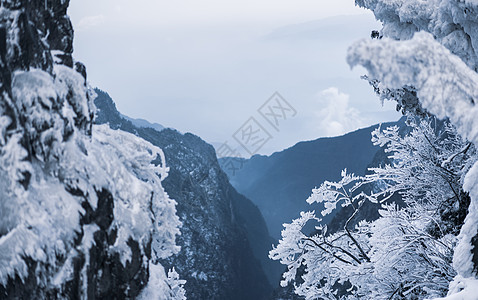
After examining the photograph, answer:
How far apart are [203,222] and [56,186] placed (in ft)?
116

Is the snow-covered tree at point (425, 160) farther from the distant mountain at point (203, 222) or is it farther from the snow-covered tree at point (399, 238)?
the distant mountain at point (203, 222)

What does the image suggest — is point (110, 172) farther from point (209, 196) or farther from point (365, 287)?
point (209, 196)

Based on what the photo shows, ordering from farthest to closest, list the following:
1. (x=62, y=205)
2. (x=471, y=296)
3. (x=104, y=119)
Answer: (x=104, y=119) → (x=62, y=205) → (x=471, y=296)

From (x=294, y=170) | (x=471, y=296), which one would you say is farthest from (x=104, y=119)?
(x=471, y=296)

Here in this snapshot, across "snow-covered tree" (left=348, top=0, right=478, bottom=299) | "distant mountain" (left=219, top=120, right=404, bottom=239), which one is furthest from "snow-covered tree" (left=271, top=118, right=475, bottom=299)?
"distant mountain" (left=219, top=120, right=404, bottom=239)

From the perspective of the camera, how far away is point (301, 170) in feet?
207

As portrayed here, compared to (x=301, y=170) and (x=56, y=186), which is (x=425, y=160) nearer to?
(x=56, y=186)

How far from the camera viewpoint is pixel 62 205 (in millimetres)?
3188

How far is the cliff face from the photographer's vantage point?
291 centimetres

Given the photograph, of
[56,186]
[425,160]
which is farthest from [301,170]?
[56,186]

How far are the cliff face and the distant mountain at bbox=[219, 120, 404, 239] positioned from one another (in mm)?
51987

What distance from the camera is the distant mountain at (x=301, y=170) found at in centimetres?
5719

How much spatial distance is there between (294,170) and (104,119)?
3506 centimetres

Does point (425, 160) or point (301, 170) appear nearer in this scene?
point (425, 160)
